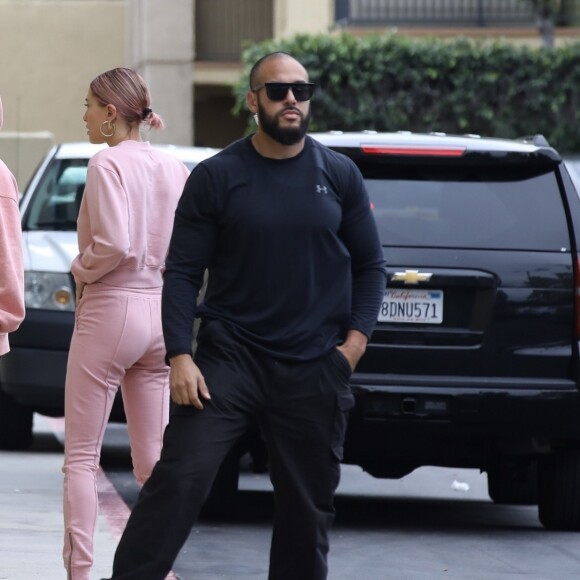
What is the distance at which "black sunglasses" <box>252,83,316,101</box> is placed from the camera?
5117mm

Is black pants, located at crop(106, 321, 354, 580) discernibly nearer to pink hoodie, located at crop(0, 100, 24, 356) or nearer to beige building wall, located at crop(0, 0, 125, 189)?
pink hoodie, located at crop(0, 100, 24, 356)

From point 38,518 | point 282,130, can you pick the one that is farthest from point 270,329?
point 38,518

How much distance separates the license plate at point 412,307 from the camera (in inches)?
303

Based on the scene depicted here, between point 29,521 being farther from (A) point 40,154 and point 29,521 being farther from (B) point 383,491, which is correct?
(A) point 40,154

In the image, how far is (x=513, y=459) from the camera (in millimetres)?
8312

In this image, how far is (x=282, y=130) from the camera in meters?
5.09

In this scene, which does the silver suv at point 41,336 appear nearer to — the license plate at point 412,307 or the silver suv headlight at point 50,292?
the silver suv headlight at point 50,292

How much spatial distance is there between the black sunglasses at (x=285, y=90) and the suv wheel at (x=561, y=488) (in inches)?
139

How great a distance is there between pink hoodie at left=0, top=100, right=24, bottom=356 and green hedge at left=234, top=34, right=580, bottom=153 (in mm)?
19084

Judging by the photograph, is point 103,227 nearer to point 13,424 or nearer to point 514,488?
point 514,488

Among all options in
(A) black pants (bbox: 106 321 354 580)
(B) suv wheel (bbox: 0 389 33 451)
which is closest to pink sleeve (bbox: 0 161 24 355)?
(A) black pants (bbox: 106 321 354 580)

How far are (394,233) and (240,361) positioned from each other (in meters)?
2.86

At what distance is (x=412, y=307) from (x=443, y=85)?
17443 mm

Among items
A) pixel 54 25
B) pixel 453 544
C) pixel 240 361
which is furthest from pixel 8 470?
pixel 54 25
